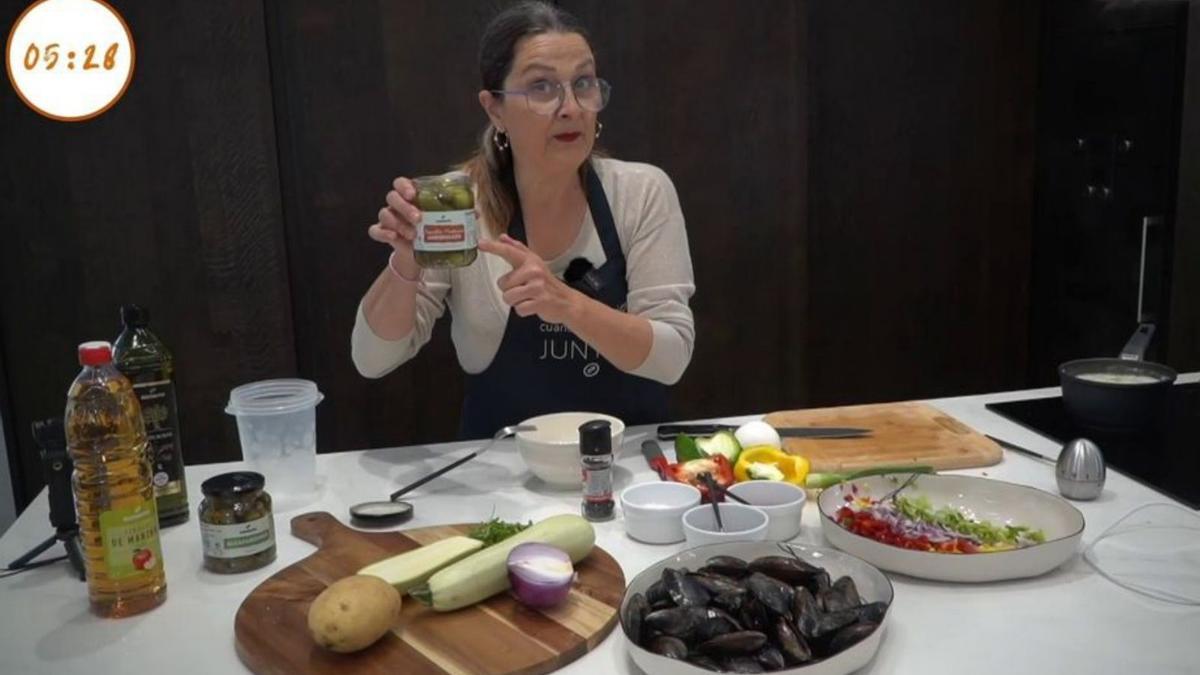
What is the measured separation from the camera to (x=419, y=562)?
1301mm

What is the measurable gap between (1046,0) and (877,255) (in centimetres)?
101

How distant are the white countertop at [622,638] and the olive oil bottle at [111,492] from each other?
4 cm

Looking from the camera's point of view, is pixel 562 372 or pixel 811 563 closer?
pixel 811 563

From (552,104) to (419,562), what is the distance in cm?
96

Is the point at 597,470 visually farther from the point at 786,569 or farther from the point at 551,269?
the point at 551,269

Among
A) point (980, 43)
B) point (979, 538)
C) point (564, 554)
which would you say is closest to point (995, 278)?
point (980, 43)

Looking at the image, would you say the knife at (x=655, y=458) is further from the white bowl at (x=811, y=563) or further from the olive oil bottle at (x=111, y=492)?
the olive oil bottle at (x=111, y=492)

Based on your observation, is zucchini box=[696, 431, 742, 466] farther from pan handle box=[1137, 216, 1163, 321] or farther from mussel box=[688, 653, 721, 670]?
pan handle box=[1137, 216, 1163, 321]

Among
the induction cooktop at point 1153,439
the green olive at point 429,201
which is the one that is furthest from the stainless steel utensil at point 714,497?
the induction cooktop at point 1153,439

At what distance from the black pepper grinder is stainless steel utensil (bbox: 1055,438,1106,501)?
0.66 meters

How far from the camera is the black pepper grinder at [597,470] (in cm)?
151

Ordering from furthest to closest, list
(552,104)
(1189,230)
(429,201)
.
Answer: (1189,230)
(552,104)
(429,201)

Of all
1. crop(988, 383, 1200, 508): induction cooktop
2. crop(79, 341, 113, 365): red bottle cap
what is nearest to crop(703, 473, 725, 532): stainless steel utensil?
crop(988, 383, 1200, 508): induction cooktop

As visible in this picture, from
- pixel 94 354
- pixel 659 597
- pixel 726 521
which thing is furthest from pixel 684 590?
pixel 94 354
